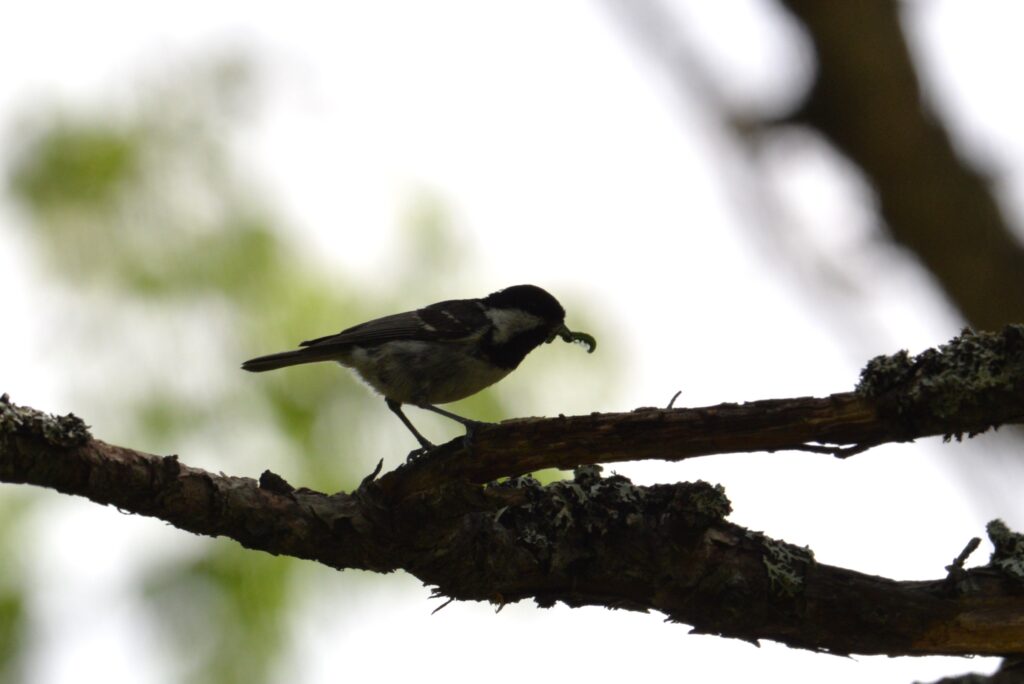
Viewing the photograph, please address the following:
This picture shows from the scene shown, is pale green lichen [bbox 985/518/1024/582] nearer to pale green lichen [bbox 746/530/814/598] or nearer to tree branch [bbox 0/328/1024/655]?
tree branch [bbox 0/328/1024/655]

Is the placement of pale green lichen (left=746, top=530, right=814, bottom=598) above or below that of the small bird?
below

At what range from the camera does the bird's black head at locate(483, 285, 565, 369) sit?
555cm

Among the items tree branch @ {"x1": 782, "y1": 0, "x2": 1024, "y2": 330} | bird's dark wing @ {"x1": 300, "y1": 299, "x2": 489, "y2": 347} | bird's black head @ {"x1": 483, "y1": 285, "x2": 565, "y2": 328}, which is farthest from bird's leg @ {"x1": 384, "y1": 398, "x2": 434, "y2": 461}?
tree branch @ {"x1": 782, "y1": 0, "x2": 1024, "y2": 330}

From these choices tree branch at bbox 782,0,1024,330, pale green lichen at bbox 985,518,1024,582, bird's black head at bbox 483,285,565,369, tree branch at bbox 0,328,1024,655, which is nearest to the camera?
tree branch at bbox 0,328,1024,655

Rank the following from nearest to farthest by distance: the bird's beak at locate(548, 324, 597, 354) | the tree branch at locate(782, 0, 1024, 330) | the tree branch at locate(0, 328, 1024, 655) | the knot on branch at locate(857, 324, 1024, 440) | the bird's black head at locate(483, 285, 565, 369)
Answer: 1. the knot on branch at locate(857, 324, 1024, 440)
2. the tree branch at locate(0, 328, 1024, 655)
3. the tree branch at locate(782, 0, 1024, 330)
4. the bird's black head at locate(483, 285, 565, 369)
5. the bird's beak at locate(548, 324, 597, 354)

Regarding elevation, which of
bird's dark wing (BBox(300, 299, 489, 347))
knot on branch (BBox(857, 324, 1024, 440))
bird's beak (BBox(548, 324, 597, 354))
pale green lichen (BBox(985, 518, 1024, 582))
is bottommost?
pale green lichen (BBox(985, 518, 1024, 582))

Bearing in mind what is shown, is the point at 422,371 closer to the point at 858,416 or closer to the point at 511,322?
the point at 511,322

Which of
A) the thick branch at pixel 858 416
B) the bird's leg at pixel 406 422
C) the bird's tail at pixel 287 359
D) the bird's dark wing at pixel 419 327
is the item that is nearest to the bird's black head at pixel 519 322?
the bird's dark wing at pixel 419 327

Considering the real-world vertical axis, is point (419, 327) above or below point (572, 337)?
above

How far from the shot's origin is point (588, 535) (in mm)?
3346

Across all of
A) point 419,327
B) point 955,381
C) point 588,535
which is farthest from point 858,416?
point 419,327

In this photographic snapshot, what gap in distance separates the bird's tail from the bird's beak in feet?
4.00

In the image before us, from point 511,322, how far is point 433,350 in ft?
1.58

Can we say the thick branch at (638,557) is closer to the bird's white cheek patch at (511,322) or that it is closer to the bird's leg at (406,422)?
the bird's leg at (406,422)
